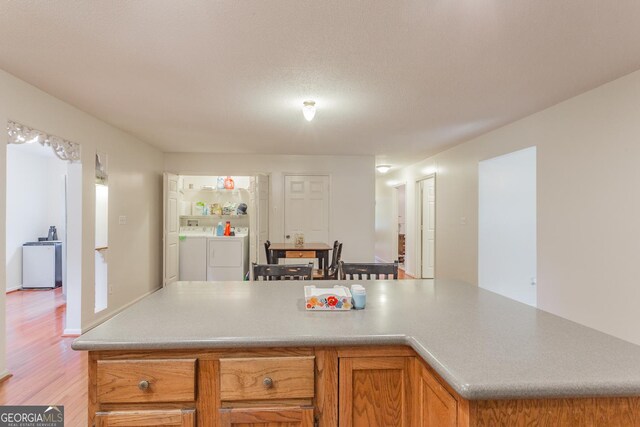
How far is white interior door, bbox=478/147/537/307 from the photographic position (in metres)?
4.49

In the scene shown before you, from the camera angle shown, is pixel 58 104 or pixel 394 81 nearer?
pixel 394 81

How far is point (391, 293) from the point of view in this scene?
182 cm

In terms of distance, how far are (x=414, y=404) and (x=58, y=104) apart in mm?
3797

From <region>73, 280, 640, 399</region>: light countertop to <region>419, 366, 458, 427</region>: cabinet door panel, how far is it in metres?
0.08

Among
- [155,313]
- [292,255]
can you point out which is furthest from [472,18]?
[292,255]

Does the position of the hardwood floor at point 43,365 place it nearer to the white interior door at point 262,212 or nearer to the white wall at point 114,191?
the white wall at point 114,191

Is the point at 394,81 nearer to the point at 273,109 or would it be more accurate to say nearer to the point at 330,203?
the point at 273,109

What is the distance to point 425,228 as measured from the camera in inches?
274

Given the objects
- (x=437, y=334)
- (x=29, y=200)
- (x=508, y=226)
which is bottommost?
(x=437, y=334)

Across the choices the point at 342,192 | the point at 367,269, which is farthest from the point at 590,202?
the point at 342,192

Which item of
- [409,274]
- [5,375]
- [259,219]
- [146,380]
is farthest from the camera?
[409,274]

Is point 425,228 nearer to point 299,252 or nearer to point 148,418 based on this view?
point 299,252

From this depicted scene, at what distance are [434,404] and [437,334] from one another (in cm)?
22

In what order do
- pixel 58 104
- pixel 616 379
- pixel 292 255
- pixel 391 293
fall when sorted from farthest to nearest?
pixel 292 255
pixel 58 104
pixel 391 293
pixel 616 379
